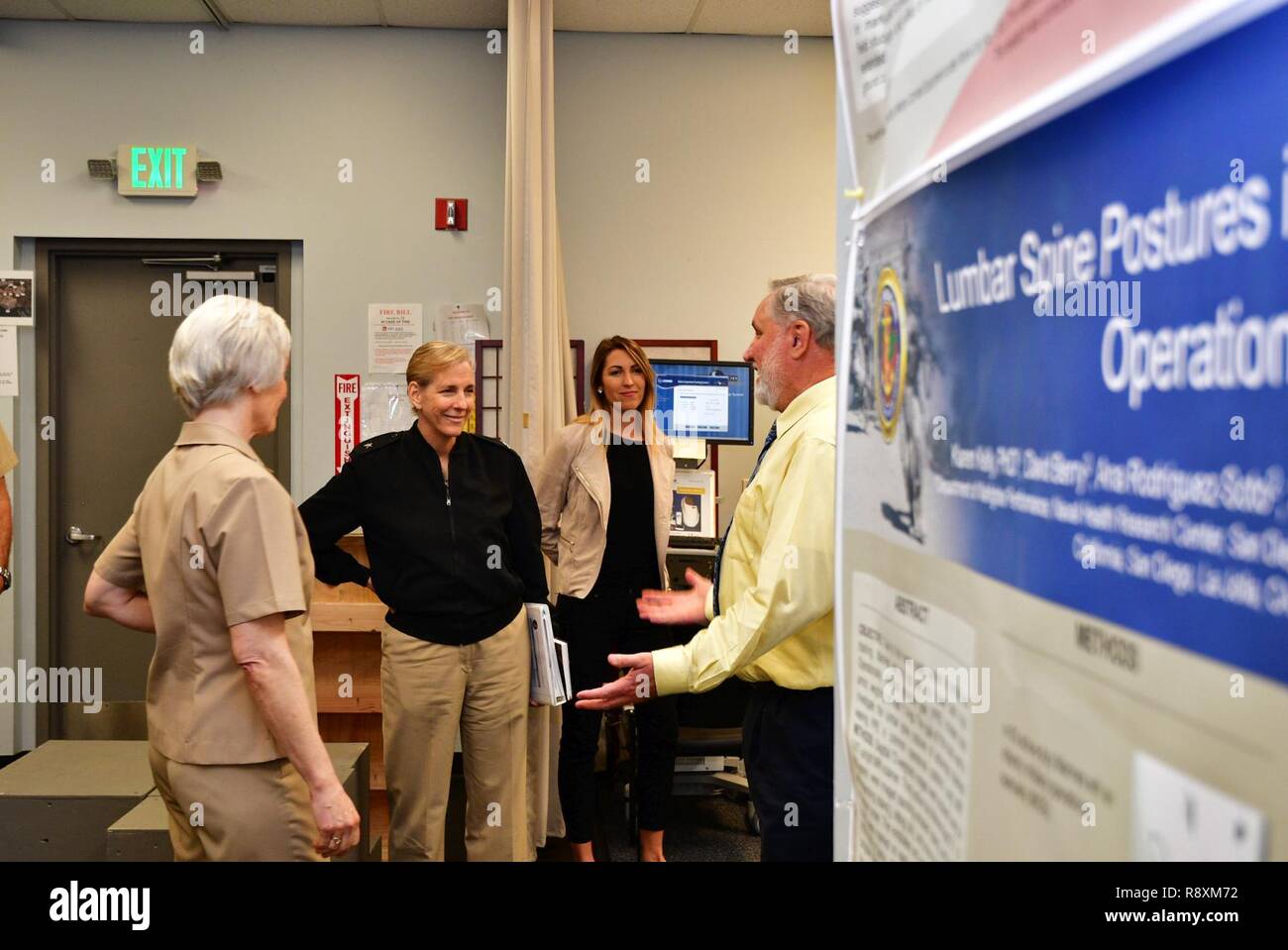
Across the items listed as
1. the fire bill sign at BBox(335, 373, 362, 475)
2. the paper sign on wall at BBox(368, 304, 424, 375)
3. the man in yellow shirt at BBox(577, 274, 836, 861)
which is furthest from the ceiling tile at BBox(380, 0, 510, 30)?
the man in yellow shirt at BBox(577, 274, 836, 861)

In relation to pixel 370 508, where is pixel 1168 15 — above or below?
above

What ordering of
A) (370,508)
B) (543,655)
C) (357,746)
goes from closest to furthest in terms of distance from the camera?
1. (357,746)
2. (370,508)
3. (543,655)

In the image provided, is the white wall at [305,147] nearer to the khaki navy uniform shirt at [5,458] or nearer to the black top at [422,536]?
the khaki navy uniform shirt at [5,458]

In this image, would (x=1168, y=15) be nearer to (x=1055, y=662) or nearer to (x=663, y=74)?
(x=1055, y=662)

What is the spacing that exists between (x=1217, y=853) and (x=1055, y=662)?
0.11 m

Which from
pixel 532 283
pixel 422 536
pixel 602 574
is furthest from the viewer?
pixel 532 283

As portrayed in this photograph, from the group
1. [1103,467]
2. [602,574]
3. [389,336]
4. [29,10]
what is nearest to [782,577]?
[1103,467]

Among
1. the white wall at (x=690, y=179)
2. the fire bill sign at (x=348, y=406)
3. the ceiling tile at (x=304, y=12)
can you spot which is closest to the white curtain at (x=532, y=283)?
the white wall at (x=690, y=179)

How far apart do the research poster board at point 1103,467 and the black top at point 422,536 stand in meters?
2.06

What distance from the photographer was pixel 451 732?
8.81ft

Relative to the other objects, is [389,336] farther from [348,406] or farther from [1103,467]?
[1103,467]

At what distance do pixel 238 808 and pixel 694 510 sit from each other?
7.99ft

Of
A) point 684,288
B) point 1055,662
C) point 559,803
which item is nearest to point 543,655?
point 559,803
